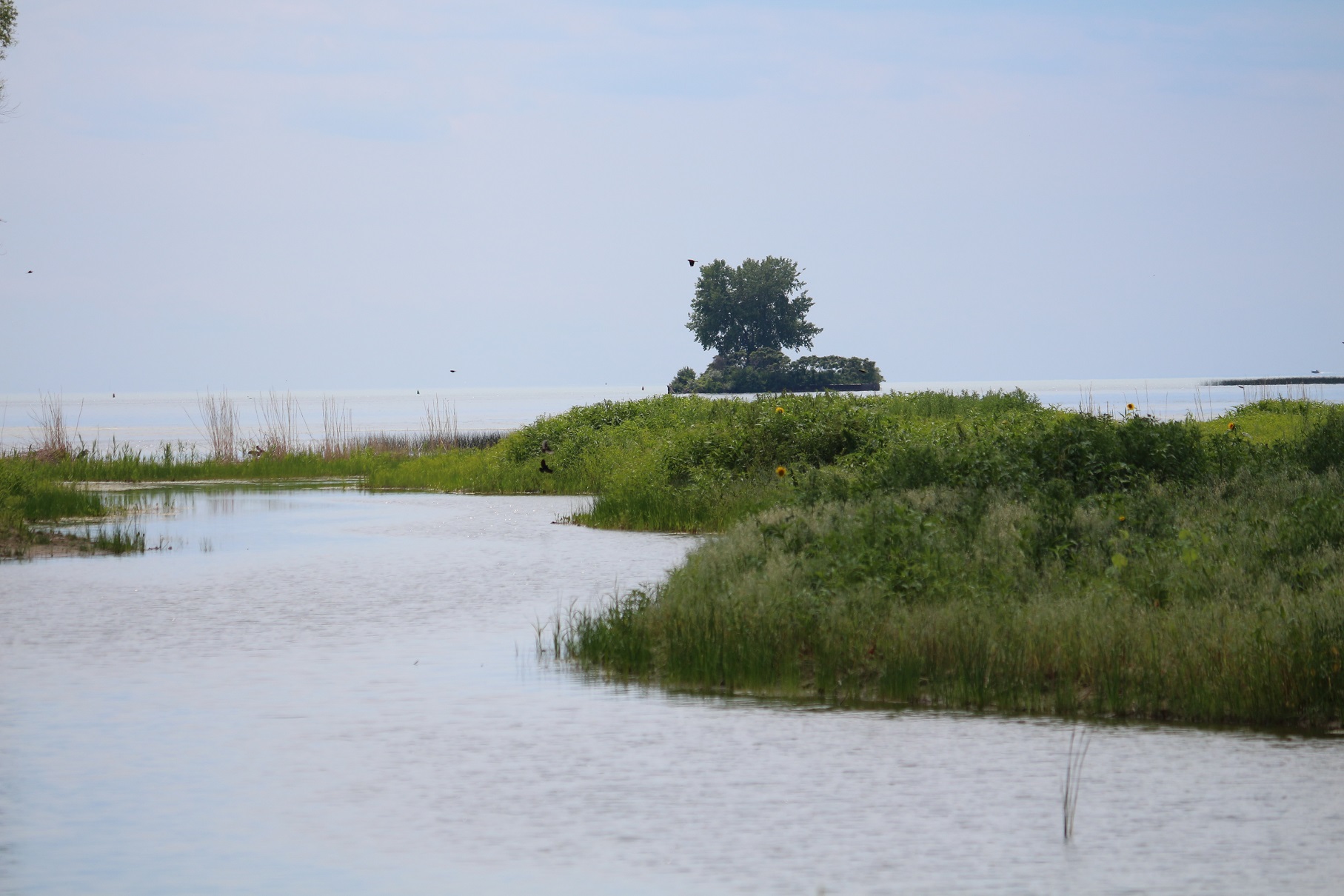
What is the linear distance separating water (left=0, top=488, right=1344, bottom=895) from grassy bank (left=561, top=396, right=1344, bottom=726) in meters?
0.58

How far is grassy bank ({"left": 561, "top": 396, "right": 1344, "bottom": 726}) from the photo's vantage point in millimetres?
11398

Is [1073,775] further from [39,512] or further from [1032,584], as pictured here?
[39,512]

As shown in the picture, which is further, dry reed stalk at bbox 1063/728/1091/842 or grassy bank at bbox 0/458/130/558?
grassy bank at bbox 0/458/130/558

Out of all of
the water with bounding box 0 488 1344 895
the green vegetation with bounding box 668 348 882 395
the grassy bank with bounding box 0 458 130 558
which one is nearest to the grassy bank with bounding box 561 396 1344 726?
the water with bounding box 0 488 1344 895

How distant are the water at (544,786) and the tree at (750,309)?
370ft

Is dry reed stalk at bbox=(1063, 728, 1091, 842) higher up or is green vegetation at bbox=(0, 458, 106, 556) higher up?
green vegetation at bbox=(0, 458, 106, 556)

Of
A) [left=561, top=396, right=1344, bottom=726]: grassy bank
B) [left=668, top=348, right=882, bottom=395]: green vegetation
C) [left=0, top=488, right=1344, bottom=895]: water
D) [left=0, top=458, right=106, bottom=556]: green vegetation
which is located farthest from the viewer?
[left=668, top=348, right=882, bottom=395]: green vegetation

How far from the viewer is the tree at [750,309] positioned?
127 meters

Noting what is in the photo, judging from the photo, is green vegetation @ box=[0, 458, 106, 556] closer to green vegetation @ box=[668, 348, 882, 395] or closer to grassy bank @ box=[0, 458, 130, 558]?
grassy bank @ box=[0, 458, 130, 558]

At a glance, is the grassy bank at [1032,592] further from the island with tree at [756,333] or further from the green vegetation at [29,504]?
the island with tree at [756,333]

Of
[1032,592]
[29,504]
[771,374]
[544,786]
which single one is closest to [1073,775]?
[544,786]

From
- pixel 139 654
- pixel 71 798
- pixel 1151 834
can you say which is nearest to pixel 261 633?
pixel 139 654

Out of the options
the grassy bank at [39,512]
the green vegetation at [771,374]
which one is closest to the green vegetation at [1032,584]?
the grassy bank at [39,512]

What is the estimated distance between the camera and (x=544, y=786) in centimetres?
944
